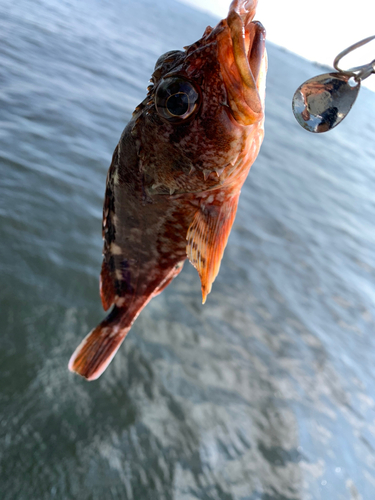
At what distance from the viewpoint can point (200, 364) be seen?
4.59m

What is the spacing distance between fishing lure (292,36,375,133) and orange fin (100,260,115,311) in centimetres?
148

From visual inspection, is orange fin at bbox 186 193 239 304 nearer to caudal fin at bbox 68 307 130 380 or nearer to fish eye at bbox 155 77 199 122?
fish eye at bbox 155 77 199 122

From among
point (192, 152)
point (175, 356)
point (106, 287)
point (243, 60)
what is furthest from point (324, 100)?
point (175, 356)

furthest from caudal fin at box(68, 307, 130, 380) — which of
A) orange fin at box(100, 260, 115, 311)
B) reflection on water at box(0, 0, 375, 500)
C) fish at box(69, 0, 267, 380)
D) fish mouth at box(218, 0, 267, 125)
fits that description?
fish mouth at box(218, 0, 267, 125)

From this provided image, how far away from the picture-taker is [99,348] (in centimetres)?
252

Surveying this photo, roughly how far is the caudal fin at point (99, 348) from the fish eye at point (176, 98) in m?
1.45

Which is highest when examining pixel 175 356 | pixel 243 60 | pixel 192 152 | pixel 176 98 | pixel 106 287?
pixel 243 60

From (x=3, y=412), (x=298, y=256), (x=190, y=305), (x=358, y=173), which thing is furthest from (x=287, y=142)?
(x=3, y=412)

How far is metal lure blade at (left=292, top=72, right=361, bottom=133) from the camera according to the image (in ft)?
4.52

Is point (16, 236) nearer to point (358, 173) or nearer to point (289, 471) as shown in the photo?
point (289, 471)

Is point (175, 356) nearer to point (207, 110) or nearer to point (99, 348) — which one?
point (99, 348)

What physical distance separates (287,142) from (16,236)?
14.0 meters

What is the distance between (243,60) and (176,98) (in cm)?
30

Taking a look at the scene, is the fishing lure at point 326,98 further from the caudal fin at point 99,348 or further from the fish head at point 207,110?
the caudal fin at point 99,348
